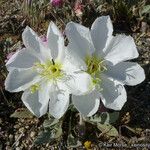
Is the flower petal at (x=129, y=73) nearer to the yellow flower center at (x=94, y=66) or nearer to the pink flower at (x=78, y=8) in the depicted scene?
→ the yellow flower center at (x=94, y=66)

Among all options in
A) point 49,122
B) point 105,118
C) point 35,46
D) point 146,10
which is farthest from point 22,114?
point 146,10

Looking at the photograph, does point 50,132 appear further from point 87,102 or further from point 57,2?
point 57,2

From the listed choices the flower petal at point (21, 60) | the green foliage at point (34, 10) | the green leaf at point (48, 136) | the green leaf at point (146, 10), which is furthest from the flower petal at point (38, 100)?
the green leaf at point (146, 10)

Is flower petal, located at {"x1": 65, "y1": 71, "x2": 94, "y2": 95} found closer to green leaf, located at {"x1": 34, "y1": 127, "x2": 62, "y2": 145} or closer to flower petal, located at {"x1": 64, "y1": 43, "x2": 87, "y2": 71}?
flower petal, located at {"x1": 64, "y1": 43, "x2": 87, "y2": 71}

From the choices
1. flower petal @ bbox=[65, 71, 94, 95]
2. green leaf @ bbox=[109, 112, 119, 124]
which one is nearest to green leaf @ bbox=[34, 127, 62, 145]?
green leaf @ bbox=[109, 112, 119, 124]

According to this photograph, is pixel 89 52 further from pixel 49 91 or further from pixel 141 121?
pixel 141 121

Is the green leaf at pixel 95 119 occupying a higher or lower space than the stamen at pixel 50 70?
lower
